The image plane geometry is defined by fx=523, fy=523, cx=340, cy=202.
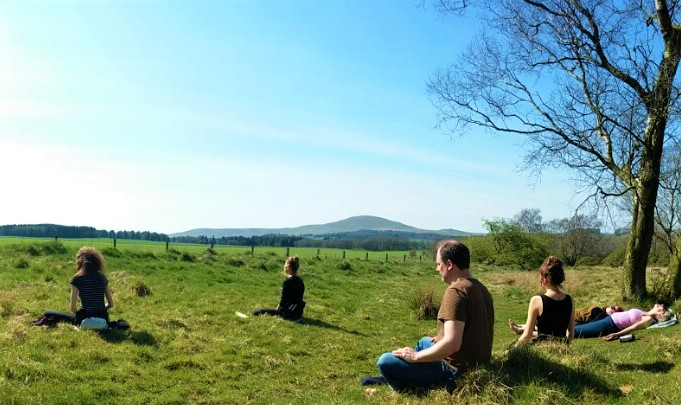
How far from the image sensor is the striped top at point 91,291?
9219mm

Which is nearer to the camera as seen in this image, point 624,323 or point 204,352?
point 204,352

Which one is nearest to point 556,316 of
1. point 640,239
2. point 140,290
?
point 640,239

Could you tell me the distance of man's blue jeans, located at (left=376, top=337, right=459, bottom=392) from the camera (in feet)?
17.6

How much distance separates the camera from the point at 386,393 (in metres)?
5.78

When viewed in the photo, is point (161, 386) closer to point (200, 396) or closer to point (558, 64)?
point (200, 396)

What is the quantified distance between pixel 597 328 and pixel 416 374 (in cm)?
574

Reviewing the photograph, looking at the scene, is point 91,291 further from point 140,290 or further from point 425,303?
point 425,303

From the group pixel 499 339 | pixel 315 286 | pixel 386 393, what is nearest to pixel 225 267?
pixel 315 286

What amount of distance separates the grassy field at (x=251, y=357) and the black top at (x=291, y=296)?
47 centimetres

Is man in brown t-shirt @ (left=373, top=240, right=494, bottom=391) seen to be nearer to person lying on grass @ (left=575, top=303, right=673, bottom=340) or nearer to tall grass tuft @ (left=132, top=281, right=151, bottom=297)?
person lying on grass @ (left=575, top=303, right=673, bottom=340)

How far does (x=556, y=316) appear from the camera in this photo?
23.9 feet

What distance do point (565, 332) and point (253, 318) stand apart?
6.83 meters

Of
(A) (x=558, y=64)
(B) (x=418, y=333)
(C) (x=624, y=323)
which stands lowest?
(B) (x=418, y=333)

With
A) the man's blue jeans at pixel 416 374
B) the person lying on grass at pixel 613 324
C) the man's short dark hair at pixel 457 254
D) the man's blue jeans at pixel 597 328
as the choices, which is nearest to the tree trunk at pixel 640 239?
the person lying on grass at pixel 613 324
